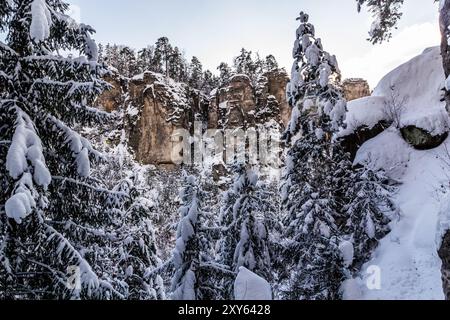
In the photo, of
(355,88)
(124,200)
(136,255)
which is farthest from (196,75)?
(124,200)

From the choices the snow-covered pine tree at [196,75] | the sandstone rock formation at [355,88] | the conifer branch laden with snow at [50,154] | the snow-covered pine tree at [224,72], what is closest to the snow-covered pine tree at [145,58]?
the snow-covered pine tree at [196,75]

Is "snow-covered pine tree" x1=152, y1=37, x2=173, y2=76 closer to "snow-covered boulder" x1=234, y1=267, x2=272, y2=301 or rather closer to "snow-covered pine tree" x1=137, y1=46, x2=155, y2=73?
"snow-covered pine tree" x1=137, y1=46, x2=155, y2=73

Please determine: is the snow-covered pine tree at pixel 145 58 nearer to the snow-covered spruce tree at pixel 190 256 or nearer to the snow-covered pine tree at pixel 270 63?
the snow-covered pine tree at pixel 270 63

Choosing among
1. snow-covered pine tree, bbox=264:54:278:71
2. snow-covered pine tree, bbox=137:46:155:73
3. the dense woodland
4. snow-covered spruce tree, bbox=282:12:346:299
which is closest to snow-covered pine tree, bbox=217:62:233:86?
snow-covered pine tree, bbox=264:54:278:71

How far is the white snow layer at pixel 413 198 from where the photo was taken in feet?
39.1

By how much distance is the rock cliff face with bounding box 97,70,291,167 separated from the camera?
6519 cm

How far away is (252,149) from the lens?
6238cm

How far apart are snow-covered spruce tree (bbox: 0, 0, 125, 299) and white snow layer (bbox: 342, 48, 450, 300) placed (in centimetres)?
637

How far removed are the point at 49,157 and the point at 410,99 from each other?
18.7 meters

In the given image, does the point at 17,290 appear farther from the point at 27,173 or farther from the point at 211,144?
the point at 211,144
